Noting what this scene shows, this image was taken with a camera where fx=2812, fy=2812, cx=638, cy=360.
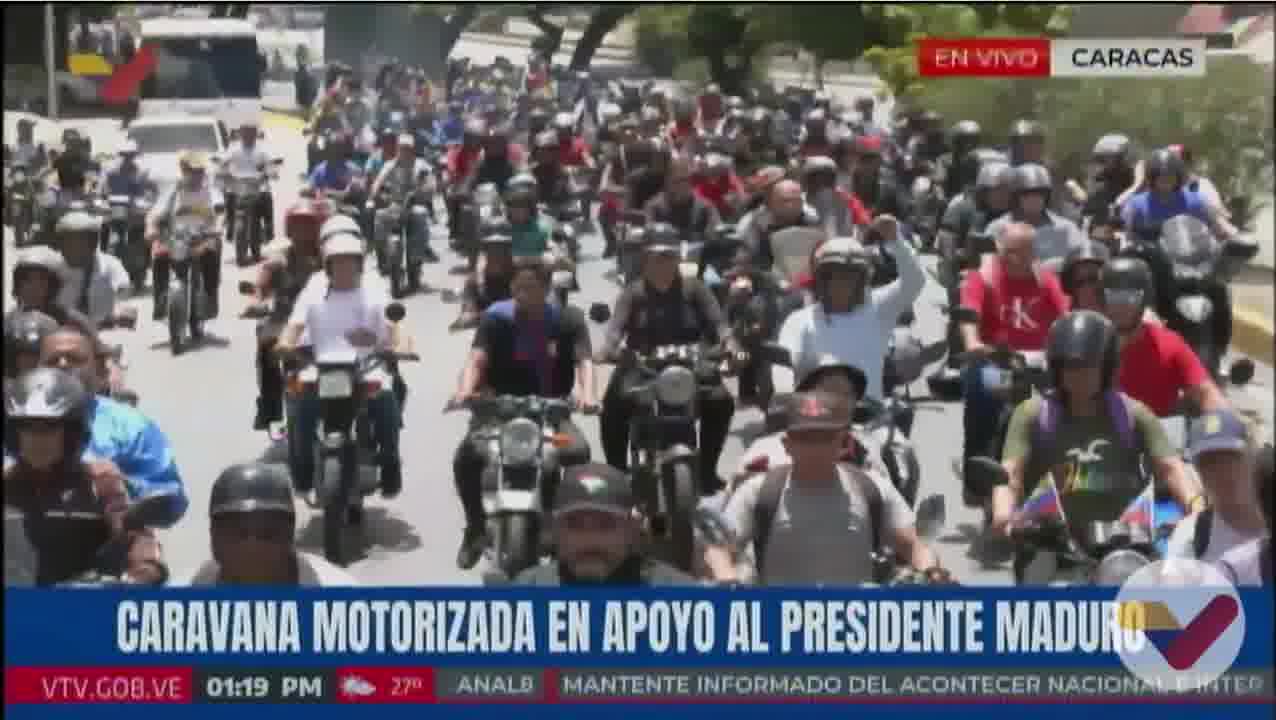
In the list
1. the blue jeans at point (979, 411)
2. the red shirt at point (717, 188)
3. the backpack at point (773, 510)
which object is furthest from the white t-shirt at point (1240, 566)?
the red shirt at point (717, 188)

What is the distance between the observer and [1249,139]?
15984 millimetres

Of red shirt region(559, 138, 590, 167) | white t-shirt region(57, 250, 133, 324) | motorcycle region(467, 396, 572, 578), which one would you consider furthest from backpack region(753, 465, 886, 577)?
red shirt region(559, 138, 590, 167)

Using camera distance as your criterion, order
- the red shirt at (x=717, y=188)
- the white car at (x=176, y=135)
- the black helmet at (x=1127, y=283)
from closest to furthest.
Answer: the black helmet at (x=1127, y=283), the white car at (x=176, y=135), the red shirt at (x=717, y=188)

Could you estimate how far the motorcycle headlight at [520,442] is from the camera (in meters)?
9.73

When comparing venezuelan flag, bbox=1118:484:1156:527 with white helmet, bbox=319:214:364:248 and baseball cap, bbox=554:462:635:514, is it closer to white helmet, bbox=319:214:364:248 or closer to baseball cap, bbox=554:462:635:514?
baseball cap, bbox=554:462:635:514

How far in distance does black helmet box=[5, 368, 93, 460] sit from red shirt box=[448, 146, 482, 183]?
10240 mm

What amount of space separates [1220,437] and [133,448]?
323cm

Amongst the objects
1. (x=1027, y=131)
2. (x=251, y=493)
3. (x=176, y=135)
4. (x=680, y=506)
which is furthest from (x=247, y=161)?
(x=251, y=493)

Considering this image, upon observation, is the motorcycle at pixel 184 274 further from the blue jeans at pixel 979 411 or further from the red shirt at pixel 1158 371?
the red shirt at pixel 1158 371

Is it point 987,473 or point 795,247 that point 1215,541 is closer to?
point 987,473

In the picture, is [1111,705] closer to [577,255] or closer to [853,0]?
[853,0]

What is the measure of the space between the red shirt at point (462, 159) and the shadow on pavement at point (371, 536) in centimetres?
594

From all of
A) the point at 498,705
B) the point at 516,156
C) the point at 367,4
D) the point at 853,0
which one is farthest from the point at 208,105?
the point at 498,705

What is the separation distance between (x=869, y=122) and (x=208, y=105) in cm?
432
